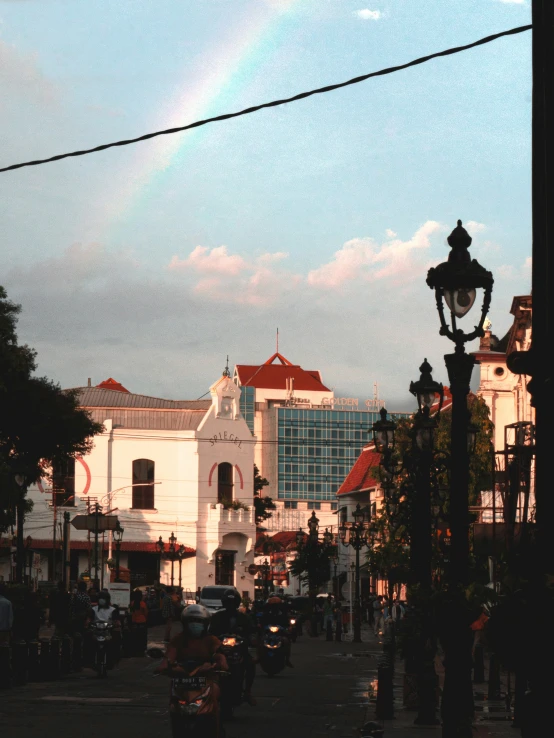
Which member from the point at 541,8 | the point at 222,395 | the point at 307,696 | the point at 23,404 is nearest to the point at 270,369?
the point at 222,395

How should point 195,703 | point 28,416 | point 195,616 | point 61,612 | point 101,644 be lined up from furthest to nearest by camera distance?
point 28,416 < point 61,612 < point 101,644 < point 195,616 < point 195,703

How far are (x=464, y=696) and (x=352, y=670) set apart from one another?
62.8 feet

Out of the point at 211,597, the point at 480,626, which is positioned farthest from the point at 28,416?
the point at 480,626

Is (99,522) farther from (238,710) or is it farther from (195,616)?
(195,616)

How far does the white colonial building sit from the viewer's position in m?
76.1

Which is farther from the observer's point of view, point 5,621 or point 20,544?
point 20,544

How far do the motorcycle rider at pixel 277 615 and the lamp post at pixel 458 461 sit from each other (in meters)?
15.7

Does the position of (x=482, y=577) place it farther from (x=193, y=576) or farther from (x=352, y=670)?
(x=193, y=576)

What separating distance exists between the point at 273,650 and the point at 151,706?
8351 mm

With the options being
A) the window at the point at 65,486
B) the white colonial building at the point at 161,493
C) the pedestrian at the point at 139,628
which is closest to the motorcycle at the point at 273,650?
the pedestrian at the point at 139,628

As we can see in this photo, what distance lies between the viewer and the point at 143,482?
260 ft

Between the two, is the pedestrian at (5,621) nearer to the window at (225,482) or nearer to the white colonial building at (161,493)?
the white colonial building at (161,493)

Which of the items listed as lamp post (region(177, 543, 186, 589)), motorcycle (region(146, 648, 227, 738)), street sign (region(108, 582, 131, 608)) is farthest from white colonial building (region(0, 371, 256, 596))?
motorcycle (region(146, 648, 227, 738))

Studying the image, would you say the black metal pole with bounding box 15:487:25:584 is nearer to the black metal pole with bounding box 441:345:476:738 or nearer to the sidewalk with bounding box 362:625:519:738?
the sidewalk with bounding box 362:625:519:738
